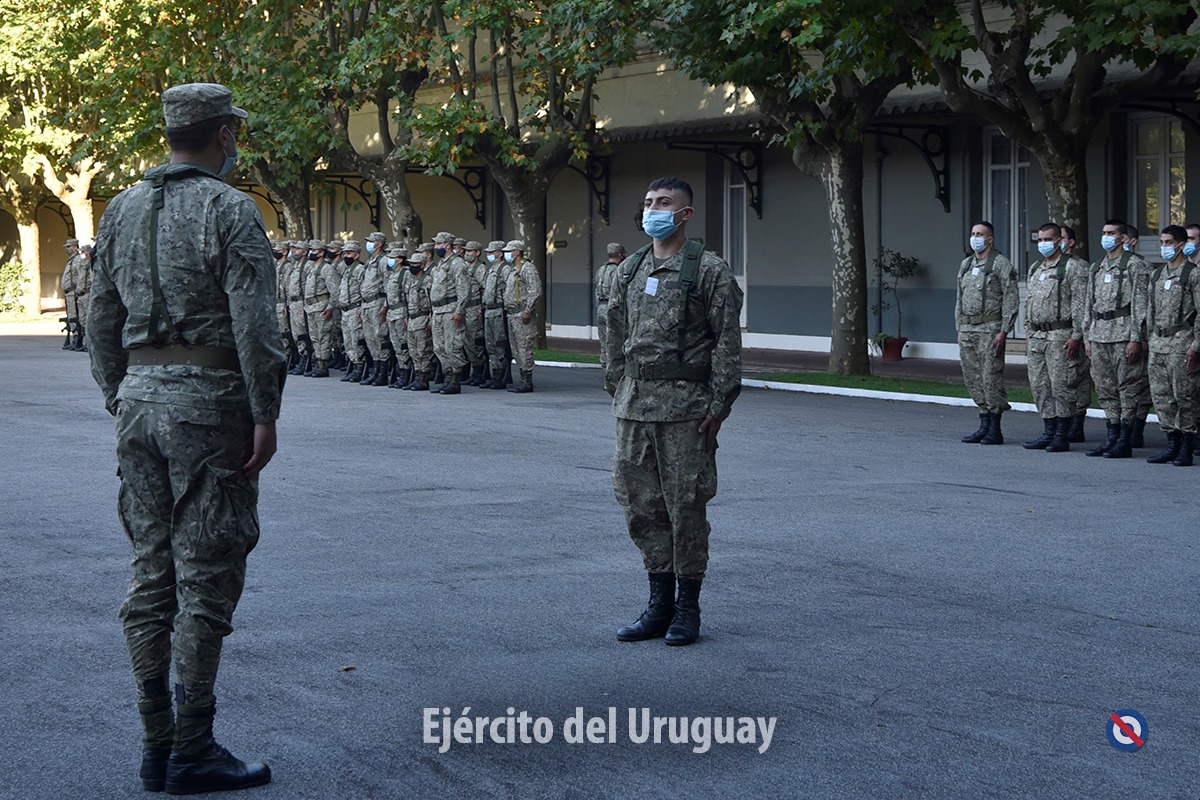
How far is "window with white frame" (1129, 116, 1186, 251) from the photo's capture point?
22266mm

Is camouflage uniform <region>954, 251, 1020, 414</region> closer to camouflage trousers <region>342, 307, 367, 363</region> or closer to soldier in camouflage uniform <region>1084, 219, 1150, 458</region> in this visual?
soldier in camouflage uniform <region>1084, 219, 1150, 458</region>

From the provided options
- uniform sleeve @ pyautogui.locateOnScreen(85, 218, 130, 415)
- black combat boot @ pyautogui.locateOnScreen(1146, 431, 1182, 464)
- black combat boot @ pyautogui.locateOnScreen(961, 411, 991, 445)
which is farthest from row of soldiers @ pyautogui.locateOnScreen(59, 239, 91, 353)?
uniform sleeve @ pyautogui.locateOnScreen(85, 218, 130, 415)

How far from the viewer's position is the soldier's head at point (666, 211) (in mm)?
7172

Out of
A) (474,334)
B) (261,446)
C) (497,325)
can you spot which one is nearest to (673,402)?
(261,446)

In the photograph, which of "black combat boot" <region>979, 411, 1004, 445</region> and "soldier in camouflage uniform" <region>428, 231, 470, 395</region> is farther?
"soldier in camouflage uniform" <region>428, 231, 470, 395</region>

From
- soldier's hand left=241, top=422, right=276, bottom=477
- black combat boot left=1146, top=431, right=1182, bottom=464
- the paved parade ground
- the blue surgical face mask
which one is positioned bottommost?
the paved parade ground

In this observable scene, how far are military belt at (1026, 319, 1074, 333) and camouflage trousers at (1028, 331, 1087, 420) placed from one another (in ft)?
0.12

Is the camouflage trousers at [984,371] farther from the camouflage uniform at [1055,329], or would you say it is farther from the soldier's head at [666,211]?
the soldier's head at [666,211]

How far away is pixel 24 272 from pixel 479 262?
26.7 meters

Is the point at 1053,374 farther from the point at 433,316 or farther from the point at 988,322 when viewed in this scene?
the point at 433,316

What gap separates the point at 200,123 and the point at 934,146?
21.4m

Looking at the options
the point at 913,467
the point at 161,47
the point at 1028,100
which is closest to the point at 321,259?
the point at 161,47

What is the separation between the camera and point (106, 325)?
5262mm

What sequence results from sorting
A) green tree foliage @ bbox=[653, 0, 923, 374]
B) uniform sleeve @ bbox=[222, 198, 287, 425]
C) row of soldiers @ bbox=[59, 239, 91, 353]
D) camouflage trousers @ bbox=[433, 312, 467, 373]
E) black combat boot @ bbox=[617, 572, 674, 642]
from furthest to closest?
row of soldiers @ bbox=[59, 239, 91, 353] → camouflage trousers @ bbox=[433, 312, 467, 373] → green tree foliage @ bbox=[653, 0, 923, 374] → black combat boot @ bbox=[617, 572, 674, 642] → uniform sleeve @ bbox=[222, 198, 287, 425]
